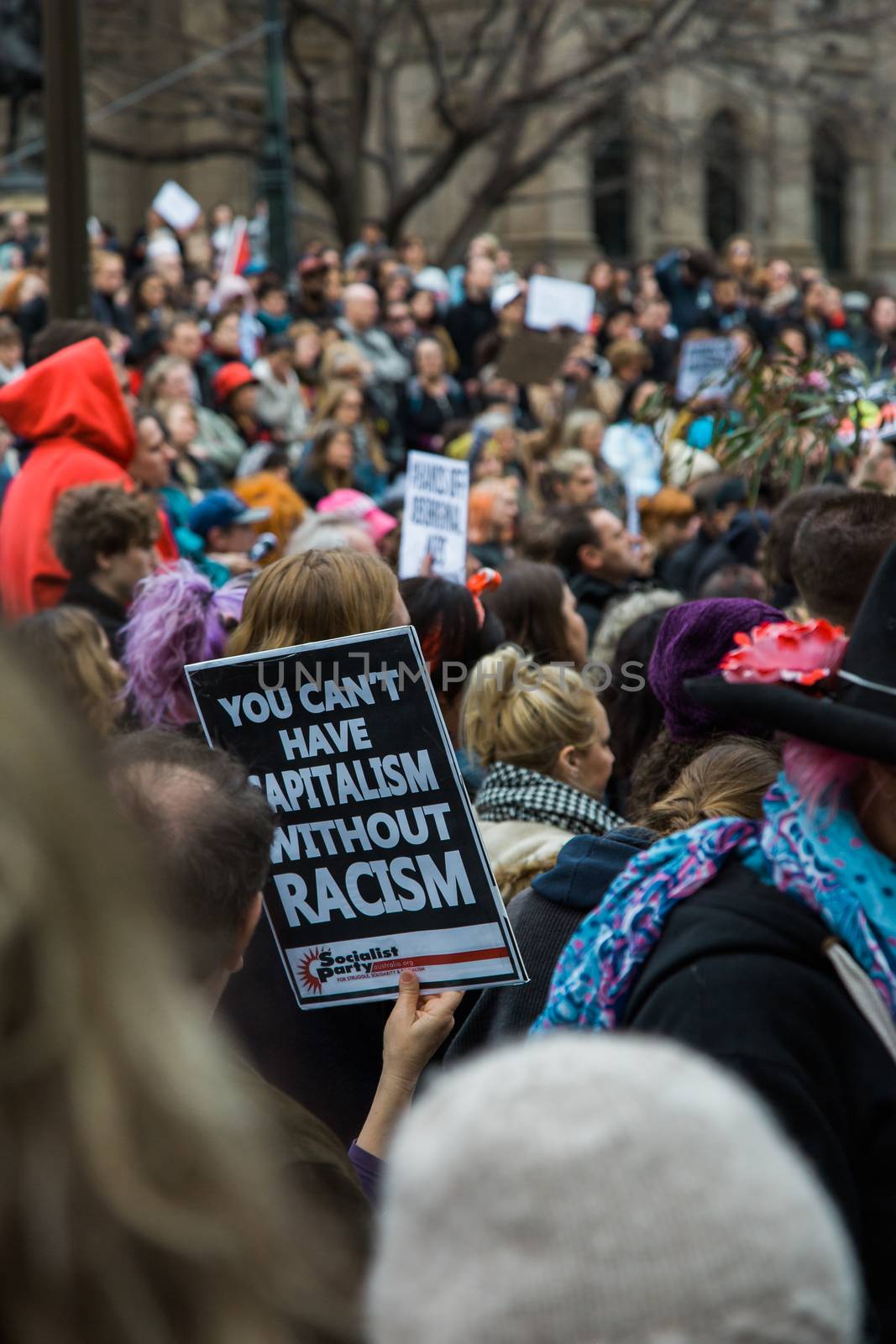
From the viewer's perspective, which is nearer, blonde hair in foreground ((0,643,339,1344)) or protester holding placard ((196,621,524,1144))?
blonde hair in foreground ((0,643,339,1344))

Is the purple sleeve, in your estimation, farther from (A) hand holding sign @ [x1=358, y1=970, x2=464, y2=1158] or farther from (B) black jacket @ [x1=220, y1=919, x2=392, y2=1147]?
(B) black jacket @ [x1=220, y1=919, x2=392, y2=1147]

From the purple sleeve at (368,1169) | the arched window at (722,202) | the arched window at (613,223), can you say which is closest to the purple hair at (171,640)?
the purple sleeve at (368,1169)

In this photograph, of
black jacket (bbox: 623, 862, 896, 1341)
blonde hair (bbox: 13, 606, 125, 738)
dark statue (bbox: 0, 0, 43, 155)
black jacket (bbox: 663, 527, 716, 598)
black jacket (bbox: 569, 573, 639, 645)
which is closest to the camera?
black jacket (bbox: 623, 862, 896, 1341)

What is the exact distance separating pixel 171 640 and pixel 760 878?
270cm

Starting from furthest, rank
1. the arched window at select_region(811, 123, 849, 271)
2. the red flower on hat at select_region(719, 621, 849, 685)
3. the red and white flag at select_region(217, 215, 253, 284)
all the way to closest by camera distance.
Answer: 1. the arched window at select_region(811, 123, 849, 271)
2. the red and white flag at select_region(217, 215, 253, 284)
3. the red flower on hat at select_region(719, 621, 849, 685)

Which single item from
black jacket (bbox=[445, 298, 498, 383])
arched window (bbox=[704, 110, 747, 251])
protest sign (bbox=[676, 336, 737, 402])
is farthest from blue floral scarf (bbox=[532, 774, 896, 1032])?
arched window (bbox=[704, 110, 747, 251])

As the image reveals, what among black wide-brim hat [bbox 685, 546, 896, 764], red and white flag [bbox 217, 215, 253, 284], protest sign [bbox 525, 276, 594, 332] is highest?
red and white flag [bbox 217, 215, 253, 284]

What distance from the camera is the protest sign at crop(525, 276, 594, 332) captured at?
14.5 m

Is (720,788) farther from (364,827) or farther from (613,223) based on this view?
(613,223)

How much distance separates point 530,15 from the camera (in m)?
24.1

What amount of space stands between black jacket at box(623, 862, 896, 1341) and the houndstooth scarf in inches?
72.3

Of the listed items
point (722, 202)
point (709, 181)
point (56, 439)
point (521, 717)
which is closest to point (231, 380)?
point (56, 439)

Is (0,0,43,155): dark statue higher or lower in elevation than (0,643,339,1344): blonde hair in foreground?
higher

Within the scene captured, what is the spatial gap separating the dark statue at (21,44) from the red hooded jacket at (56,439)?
17.4 feet
